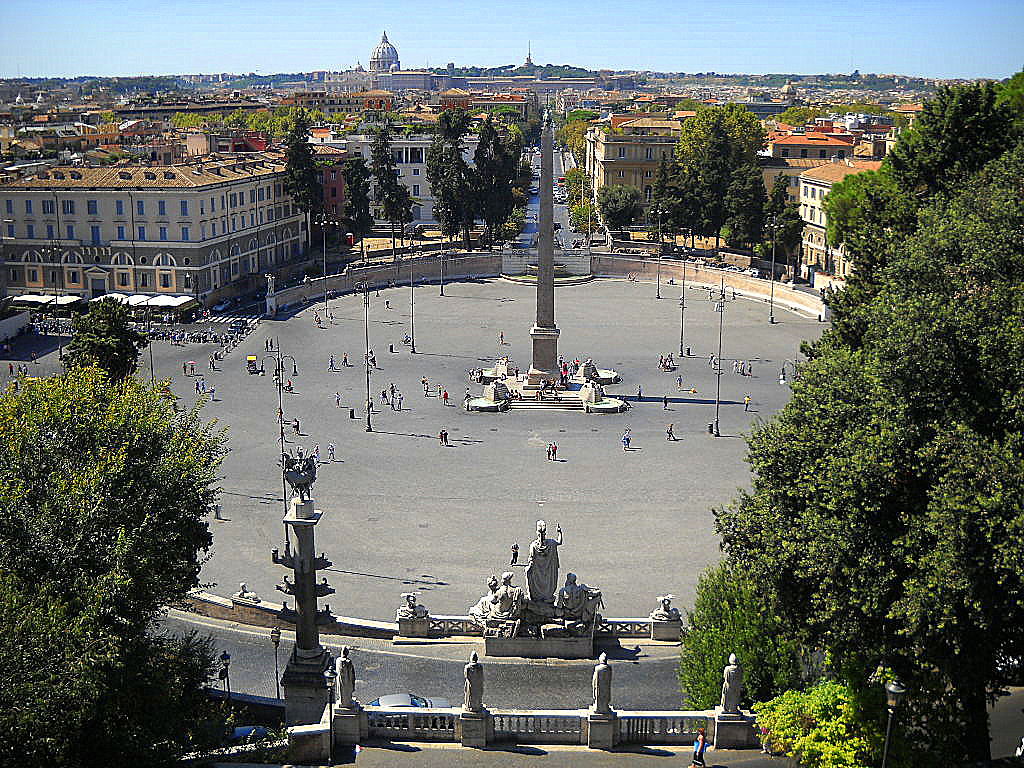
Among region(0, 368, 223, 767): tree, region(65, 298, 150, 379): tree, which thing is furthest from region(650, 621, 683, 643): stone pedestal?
region(65, 298, 150, 379): tree

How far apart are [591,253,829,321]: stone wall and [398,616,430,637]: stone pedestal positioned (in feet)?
145

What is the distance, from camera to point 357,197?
267 feet

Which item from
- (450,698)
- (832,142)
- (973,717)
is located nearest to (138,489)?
(450,698)

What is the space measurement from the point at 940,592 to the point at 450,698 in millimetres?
9610

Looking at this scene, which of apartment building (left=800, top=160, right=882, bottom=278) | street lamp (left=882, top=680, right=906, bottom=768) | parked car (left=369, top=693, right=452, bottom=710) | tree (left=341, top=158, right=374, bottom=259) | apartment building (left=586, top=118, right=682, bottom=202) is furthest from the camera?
apartment building (left=586, top=118, right=682, bottom=202)

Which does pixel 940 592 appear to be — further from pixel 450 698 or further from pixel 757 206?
pixel 757 206

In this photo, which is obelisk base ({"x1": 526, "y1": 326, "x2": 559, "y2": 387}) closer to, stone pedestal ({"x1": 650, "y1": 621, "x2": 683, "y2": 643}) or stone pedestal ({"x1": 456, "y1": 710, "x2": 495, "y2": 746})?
stone pedestal ({"x1": 650, "y1": 621, "x2": 683, "y2": 643})

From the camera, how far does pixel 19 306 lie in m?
61.8

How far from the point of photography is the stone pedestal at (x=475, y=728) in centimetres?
1605

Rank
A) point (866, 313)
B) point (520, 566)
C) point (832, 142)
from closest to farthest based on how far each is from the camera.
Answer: point (866, 313)
point (520, 566)
point (832, 142)

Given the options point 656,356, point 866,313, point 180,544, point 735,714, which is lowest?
point 656,356

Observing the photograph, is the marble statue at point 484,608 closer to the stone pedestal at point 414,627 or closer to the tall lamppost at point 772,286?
the stone pedestal at point 414,627

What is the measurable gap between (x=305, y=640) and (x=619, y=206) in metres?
74.4

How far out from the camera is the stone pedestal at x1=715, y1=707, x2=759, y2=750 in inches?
631
